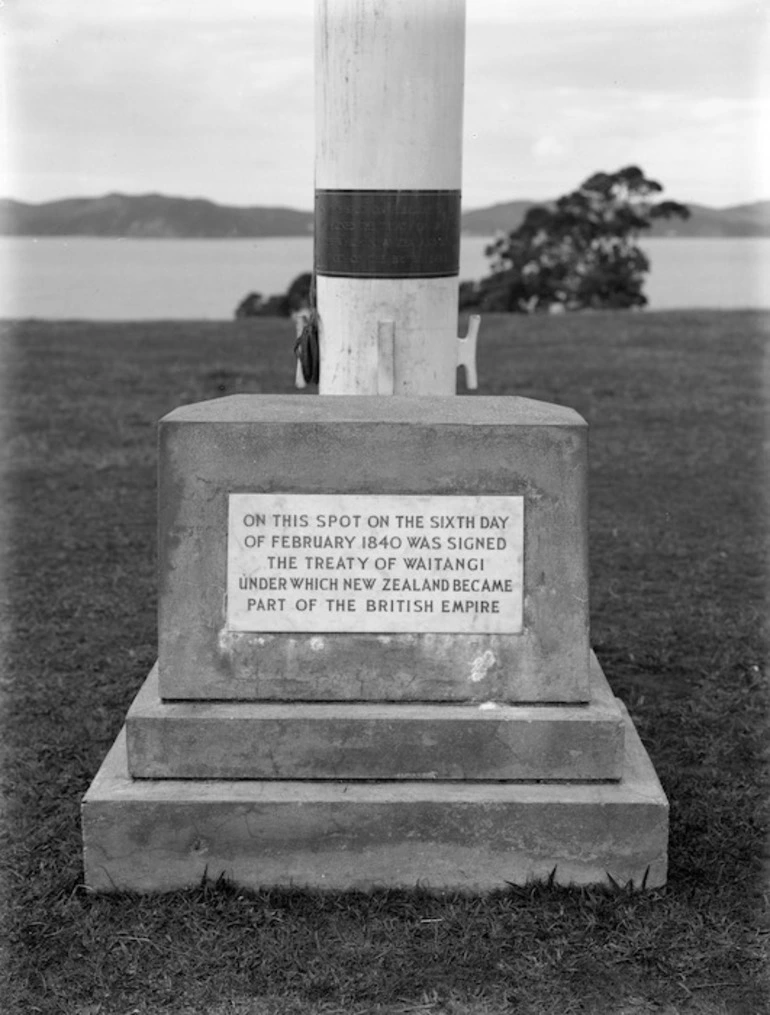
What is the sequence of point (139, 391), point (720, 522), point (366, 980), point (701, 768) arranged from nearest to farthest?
point (366, 980) → point (701, 768) → point (720, 522) → point (139, 391)

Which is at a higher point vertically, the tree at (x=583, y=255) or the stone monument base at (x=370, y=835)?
the tree at (x=583, y=255)

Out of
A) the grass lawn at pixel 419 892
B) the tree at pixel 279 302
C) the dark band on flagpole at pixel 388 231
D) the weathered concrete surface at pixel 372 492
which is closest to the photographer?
the grass lawn at pixel 419 892

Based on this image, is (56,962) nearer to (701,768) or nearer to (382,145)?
(701,768)

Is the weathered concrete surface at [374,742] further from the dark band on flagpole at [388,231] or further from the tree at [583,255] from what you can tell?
the tree at [583,255]

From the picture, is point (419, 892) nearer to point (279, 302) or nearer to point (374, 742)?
point (374, 742)

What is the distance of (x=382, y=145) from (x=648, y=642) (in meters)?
2.45

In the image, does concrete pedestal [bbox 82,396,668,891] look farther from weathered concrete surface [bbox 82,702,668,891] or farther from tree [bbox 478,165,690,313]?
tree [bbox 478,165,690,313]

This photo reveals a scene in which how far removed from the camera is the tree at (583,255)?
1000 inches

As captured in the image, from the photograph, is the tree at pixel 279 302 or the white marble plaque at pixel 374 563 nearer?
the white marble plaque at pixel 374 563

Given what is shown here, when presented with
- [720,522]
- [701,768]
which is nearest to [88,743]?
[701,768]

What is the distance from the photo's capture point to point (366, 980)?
3.33 meters

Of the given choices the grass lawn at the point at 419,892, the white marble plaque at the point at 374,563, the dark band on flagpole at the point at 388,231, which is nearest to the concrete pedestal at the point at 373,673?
the white marble plaque at the point at 374,563

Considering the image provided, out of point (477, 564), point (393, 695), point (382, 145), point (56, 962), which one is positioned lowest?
point (56, 962)

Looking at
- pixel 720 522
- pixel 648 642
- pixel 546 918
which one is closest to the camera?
pixel 546 918
